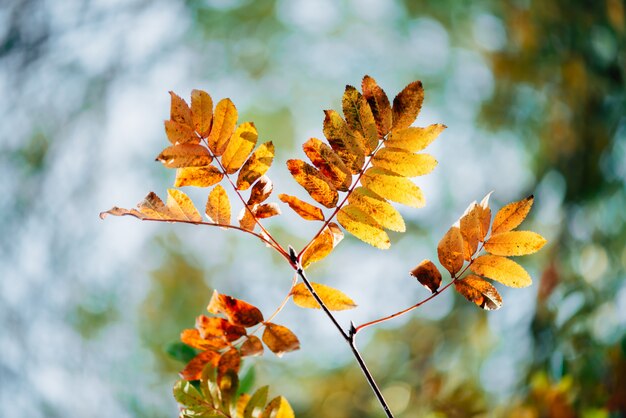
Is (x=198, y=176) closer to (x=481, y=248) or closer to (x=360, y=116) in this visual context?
(x=360, y=116)

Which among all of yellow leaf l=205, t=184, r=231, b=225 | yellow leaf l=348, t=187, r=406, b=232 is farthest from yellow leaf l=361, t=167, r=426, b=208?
yellow leaf l=205, t=184, r=231, b=225

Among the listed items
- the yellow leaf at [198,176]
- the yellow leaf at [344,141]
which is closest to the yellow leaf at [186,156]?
the yellow leaf at [198,176]

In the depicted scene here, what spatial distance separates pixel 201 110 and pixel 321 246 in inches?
6.2

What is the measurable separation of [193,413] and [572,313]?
66.1 inches

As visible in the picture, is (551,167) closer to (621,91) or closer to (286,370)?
(621,91)

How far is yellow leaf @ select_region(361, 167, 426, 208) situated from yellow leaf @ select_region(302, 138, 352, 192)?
0.02 metres

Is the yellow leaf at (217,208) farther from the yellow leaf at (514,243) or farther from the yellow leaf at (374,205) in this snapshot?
the yellow leaf at (514,243)

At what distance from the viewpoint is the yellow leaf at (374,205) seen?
45 centimetres

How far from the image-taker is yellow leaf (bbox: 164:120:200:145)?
434 millimetres

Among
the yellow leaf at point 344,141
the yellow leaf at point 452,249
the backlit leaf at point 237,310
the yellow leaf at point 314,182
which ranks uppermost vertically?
the yellow leaf at point 344,141

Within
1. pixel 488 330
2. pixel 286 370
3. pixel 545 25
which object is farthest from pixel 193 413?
pixel 545 25

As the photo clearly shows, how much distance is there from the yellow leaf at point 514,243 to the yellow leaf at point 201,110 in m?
0.27

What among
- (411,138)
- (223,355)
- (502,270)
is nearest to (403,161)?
(411,138)

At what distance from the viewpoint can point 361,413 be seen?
87.3 inches
